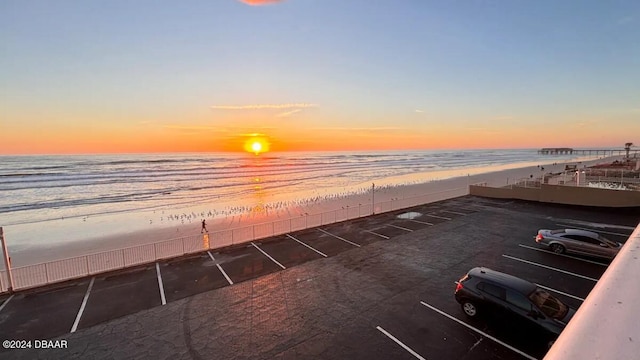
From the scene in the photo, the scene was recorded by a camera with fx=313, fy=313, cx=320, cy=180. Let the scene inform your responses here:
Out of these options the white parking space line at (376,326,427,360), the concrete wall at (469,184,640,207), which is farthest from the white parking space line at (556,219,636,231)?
the white parking space line at (376,326,427,360)

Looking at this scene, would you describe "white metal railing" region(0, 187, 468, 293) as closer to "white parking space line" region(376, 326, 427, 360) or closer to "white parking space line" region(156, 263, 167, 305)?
"white parking space line" region(156, 263, 167, 305)

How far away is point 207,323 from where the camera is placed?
10.9 m

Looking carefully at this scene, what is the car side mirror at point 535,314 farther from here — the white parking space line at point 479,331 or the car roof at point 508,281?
the white parking space line at point 479,331

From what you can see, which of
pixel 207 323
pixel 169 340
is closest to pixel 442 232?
pixel 207 323

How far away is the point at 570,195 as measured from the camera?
2683 centimetres

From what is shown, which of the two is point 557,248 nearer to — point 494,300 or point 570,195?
point 494,300

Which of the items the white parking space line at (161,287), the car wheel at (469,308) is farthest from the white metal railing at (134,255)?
the car wheel at (469,308)

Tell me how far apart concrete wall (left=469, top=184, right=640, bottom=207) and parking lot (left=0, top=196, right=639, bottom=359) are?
15.6 ft

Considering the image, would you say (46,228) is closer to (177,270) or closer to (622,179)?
(177,270)

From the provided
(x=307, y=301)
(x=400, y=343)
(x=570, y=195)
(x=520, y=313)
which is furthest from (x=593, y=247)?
(x=570, y=195)

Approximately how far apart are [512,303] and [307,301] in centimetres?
699

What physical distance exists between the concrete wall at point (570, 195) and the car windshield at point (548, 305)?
21634 millimetres

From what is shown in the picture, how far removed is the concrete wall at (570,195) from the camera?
24109 millimetres

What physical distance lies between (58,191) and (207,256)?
138 feet
